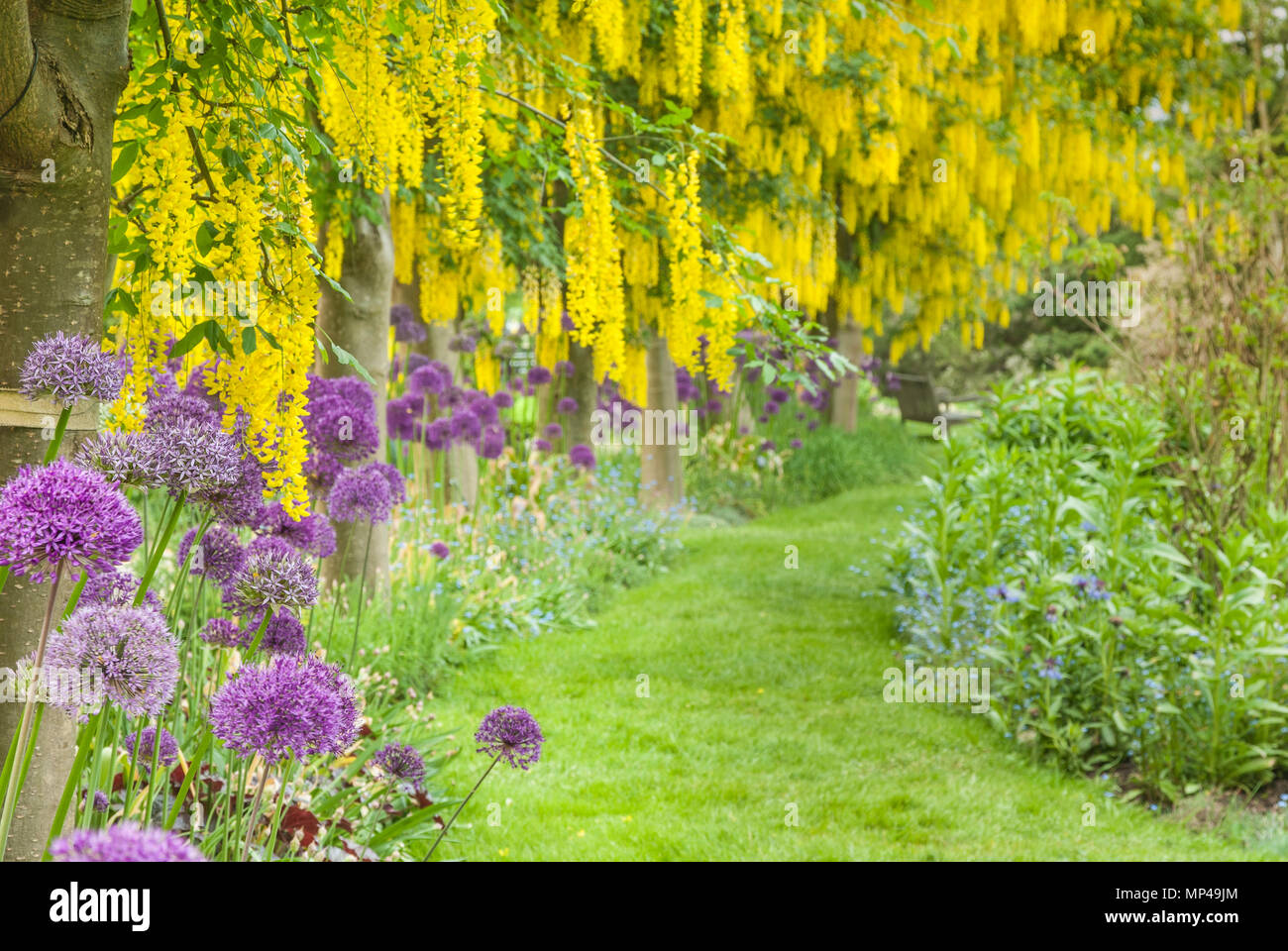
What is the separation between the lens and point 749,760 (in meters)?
4.61

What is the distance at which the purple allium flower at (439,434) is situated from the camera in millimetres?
5781

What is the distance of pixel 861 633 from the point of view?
6.46 metres

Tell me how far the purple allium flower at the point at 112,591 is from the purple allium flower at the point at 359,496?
0.91 m

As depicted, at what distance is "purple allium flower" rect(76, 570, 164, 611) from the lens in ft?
5.62

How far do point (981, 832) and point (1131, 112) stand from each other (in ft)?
27.4

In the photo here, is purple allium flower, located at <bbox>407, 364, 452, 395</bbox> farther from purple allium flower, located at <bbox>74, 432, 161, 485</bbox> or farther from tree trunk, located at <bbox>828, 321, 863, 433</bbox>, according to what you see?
tree trunk, located at <bbox>828, 321, 863, 433</bbox>

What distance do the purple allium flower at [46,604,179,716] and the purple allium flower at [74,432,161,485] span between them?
9.7 inches

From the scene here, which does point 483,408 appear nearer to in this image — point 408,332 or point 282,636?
point 408,332

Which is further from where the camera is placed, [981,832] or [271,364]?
[981,832]

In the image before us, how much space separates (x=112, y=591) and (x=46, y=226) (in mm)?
652
